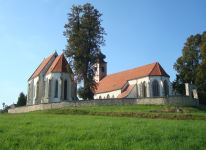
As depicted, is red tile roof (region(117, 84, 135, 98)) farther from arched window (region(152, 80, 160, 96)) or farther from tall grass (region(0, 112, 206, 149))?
tall grass (region(0, 112, 206, 149))

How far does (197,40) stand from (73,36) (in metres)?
27.9

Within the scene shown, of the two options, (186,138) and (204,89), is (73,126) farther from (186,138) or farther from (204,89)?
(204,89)

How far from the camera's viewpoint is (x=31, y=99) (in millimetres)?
41594

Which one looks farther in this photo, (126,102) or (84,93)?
(84,93)

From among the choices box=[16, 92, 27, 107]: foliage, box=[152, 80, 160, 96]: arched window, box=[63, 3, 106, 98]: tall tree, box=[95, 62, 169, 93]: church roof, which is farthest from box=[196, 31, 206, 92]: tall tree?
box=[16, 92, 27, 107]: foliage

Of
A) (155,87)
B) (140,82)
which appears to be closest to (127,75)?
(140,82)

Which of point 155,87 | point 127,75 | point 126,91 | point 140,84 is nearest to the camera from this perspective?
point 155,87

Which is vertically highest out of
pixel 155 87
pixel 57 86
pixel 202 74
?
pixel 202 74

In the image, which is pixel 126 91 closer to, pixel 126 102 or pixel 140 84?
pixel 140 84

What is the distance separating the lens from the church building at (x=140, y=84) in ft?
127

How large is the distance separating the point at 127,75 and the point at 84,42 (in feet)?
54.5

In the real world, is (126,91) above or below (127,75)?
below

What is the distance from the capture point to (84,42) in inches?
1291

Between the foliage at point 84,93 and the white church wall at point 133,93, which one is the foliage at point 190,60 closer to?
the white church wall at point 133,93
